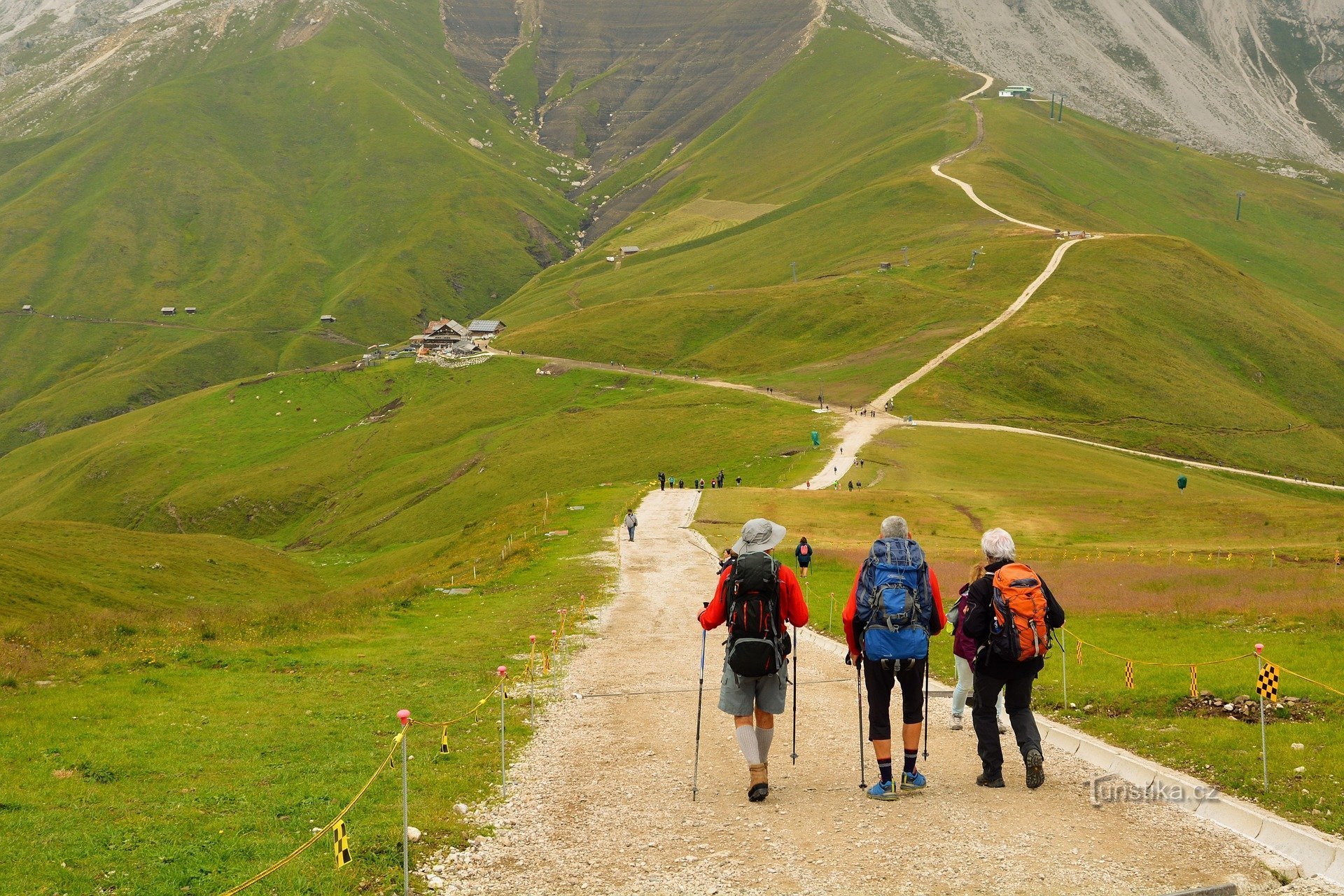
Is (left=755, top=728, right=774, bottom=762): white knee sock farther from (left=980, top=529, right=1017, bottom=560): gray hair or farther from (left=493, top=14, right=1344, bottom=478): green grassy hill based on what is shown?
(left=493, top=14, right=1344, bottom=478): green grassy hill

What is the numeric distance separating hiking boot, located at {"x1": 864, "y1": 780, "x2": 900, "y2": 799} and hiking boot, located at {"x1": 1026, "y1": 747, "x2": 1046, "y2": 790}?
6.32 feet

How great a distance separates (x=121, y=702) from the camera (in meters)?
21.8

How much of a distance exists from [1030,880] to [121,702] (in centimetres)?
1884

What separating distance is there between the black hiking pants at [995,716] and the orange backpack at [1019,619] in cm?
60

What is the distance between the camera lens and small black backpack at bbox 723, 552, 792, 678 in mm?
14328

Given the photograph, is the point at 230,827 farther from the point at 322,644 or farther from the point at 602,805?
the point at 322,644

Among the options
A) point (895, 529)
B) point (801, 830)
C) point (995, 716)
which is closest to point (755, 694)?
point (801, 830)

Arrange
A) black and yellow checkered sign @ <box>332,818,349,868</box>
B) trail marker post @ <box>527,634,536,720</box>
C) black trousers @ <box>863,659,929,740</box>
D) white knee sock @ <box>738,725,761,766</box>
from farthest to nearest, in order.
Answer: trail marker post @ <box>527,634,536,720</box>, white knee sock @ <box>738,725,761,766</box>, black trousers @ <box>863,659,929,740</box>, black and yellow checkered sign @ <box>332,818,349,868</box>

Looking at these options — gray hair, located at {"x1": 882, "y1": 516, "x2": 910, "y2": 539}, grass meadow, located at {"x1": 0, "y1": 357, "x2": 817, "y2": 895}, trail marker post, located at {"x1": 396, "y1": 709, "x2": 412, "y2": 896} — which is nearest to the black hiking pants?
gray hair, located at {"x1": 882, "y1": 516, "x2": 910, "y2": 539}

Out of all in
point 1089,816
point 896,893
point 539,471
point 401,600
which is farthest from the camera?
point 539,471

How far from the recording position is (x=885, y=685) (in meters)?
14.7

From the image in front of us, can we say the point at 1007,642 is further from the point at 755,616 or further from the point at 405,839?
the point at 405,839

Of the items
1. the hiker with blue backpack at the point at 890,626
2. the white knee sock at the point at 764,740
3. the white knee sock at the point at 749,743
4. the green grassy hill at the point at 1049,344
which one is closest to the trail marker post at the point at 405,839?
the white knee sock at the point at 749,743

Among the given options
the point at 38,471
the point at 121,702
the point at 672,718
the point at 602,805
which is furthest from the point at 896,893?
the point at 38,471
